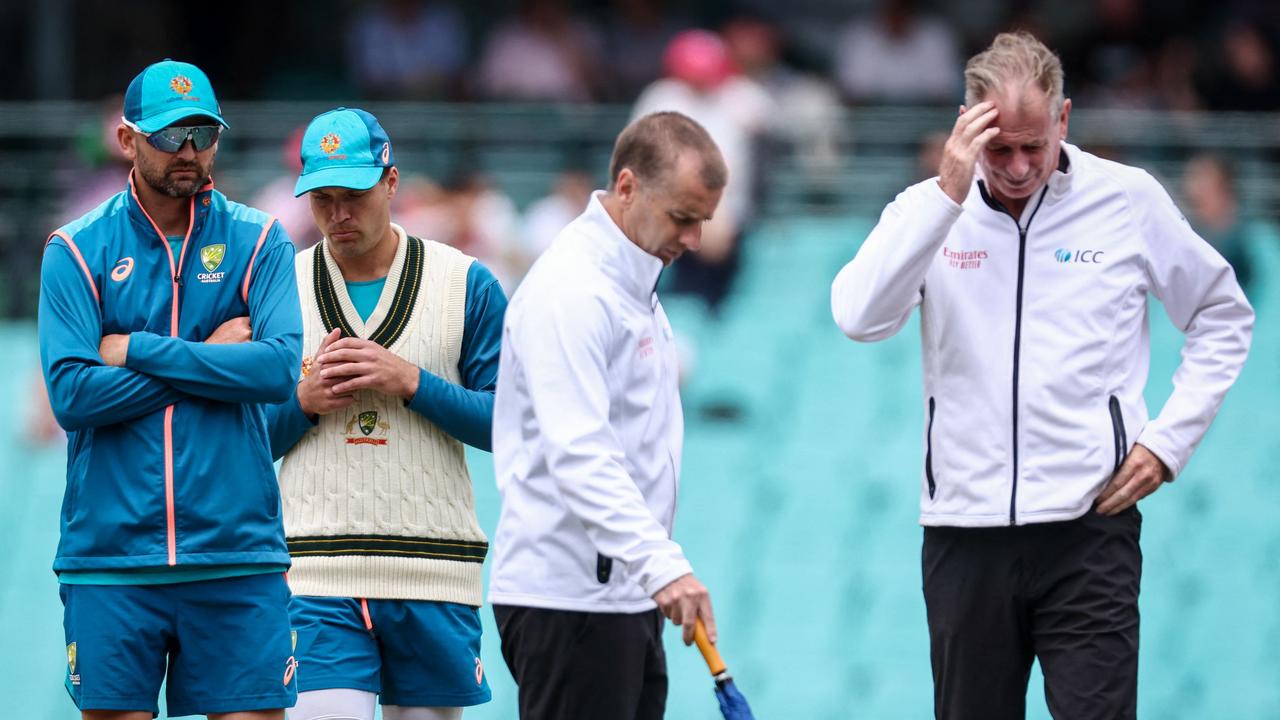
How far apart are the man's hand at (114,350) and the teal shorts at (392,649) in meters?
0.79

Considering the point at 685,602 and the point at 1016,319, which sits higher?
the point at 1016,319

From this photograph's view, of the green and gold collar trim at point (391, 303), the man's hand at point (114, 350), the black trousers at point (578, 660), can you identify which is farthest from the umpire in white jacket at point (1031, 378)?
the man's hand at point (114, 350)

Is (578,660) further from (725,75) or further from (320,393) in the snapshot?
(725,75)

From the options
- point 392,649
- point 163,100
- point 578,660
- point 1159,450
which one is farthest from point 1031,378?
point 163,100

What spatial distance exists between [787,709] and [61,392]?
4892 mm

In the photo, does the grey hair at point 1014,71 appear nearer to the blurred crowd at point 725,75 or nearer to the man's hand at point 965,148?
the man's hand at point 965,148

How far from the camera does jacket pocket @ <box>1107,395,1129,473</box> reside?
4.58 metres

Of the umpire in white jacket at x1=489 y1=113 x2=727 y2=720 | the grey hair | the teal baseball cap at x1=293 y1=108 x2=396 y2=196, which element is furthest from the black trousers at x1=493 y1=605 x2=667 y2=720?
the grey hair

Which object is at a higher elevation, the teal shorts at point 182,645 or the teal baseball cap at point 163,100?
the teal baseball cap at point 163,100

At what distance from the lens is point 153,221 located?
4.48 meters

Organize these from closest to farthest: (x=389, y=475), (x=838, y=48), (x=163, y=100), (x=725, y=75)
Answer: (x=163, y=100) < (x=389, y=475) < (x=725, y=75) < (x=838, y=48)

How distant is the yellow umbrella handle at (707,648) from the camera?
3916mm

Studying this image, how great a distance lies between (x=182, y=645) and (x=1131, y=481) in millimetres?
2305

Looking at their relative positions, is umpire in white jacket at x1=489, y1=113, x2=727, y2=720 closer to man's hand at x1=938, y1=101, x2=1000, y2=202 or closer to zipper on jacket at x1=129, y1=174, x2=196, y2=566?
man's hand at x1=938, y1=101, x2=1000, y2=202
